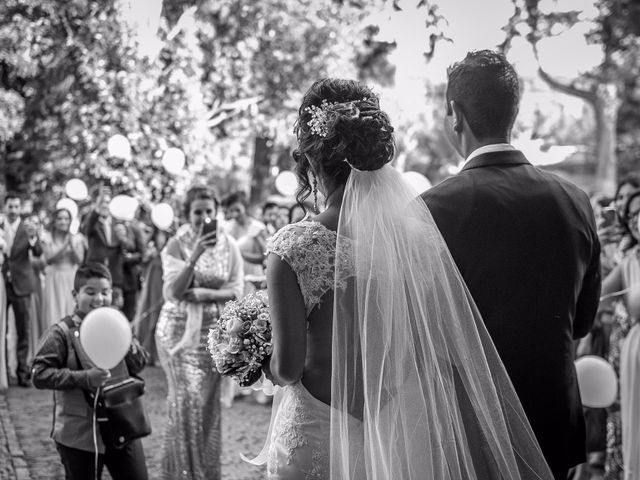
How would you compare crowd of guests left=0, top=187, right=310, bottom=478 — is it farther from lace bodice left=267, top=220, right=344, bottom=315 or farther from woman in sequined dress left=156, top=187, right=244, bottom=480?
lace bodice left=267, top=220, right=344, bottom=315

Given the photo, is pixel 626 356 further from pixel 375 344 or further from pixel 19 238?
pixel 19 238

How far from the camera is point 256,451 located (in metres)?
7.45

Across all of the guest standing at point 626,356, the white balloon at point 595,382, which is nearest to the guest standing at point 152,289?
the guest standing at point 626,356

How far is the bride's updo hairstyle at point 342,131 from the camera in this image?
2885 millimetres

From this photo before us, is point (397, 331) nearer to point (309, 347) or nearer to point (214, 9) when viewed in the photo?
point (309, 347)

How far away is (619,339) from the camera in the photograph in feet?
20.5

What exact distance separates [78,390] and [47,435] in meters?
3.32

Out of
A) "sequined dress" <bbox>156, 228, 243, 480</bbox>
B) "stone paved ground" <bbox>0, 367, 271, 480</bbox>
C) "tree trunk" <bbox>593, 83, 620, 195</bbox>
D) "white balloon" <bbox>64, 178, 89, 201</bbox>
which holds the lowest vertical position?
"stone paved ground" <bbox>0, 367, 271, 480</bbox>

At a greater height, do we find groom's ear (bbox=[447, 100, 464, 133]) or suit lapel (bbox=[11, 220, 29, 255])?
suit lapel (bbox=[11, 220, 29, 255])

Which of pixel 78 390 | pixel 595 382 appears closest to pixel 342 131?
pixel 595 382

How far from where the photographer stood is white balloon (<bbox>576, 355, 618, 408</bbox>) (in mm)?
4480

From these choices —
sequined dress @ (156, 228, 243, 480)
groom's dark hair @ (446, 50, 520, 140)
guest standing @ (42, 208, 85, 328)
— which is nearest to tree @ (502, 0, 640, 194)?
groom's dark hair @ (446, 50, 520, 140)

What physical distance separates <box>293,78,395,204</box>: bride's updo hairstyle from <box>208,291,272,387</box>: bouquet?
1.74ft

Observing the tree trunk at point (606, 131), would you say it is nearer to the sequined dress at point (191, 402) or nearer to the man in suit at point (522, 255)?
the sequined dress at point (191, 402)
